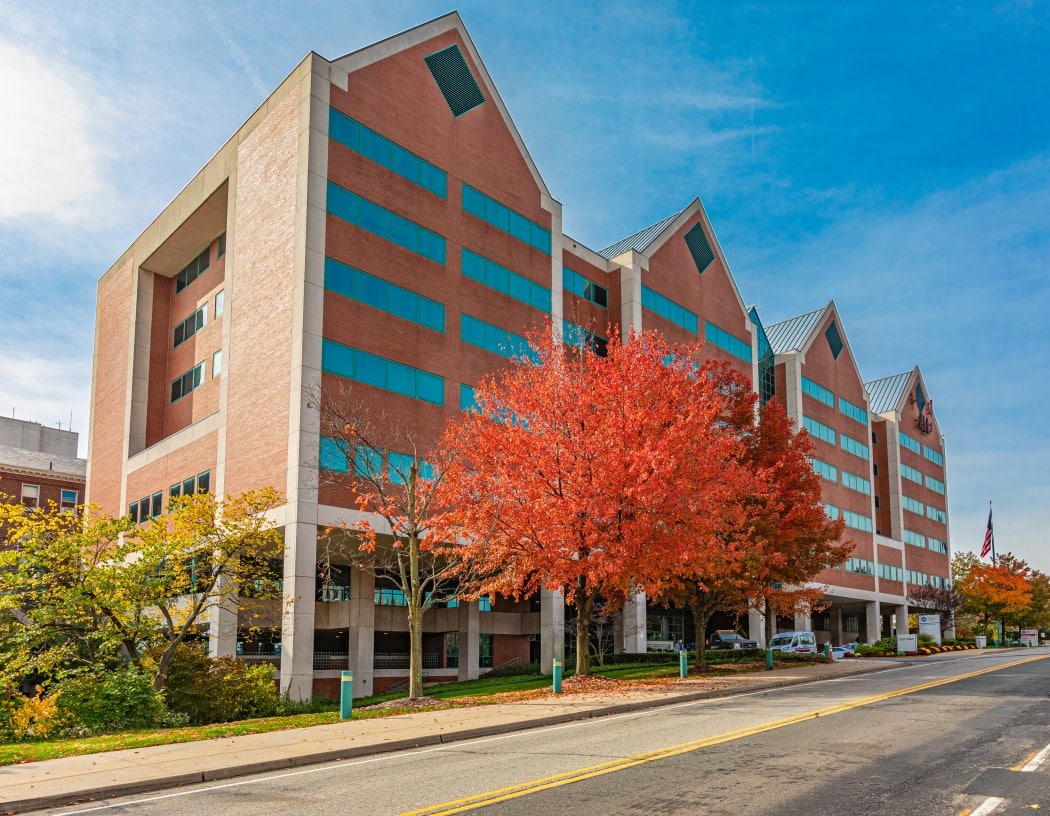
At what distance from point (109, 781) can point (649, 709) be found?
1188 cm

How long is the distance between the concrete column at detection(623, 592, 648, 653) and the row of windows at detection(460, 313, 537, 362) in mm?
15237

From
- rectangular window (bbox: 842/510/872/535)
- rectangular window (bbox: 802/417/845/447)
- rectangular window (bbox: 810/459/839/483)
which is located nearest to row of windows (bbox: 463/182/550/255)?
rectangular window (bbox: 802/417/845/447)

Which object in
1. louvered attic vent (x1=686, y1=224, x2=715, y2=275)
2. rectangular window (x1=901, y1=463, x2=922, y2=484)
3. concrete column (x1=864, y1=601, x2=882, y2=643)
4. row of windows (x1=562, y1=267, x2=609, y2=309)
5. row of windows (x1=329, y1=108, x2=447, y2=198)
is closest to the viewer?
row of windows (x1=329, y1=108, x2=447, y2=198)

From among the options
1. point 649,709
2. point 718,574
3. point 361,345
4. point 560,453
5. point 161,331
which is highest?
point 161,331

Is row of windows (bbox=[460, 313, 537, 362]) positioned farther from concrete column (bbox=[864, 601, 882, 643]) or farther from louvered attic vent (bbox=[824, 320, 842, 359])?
concrete column (bbox=[864, 601, 882, 643])

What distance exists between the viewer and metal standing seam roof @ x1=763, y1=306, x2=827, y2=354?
73.8m

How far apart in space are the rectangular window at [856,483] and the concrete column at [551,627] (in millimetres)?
40314

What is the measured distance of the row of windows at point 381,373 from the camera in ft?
116

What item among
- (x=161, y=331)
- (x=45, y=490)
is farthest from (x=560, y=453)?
(x=45, y=490)

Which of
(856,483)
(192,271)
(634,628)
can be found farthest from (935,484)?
(192,271)

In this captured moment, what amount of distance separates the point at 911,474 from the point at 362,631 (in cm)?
6762

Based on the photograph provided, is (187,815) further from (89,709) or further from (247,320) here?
(247,320)

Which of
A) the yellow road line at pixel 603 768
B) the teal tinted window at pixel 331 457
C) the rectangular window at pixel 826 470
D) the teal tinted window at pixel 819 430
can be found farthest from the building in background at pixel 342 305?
the rectangular window at pixel 826 470

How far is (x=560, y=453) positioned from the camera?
2669 centimetres
